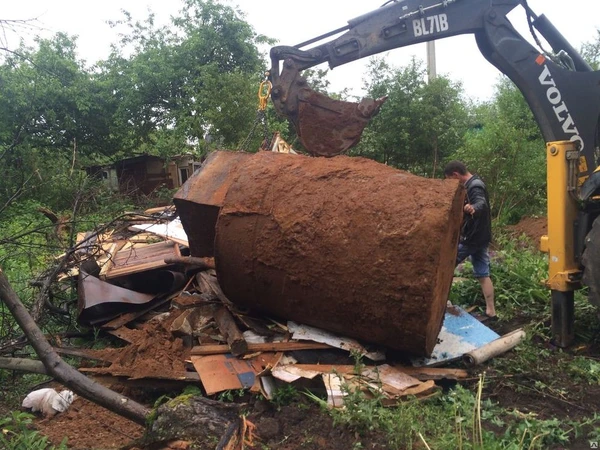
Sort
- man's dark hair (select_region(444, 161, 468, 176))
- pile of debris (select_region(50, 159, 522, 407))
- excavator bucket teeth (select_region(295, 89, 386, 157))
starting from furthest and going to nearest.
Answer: man's dark hair (select_region(444, 161, 468, 176))
excavator bucket teeth (select_region(295, 89, 386, 157))
pile of debris (select_region(50, 159, 522, 407))

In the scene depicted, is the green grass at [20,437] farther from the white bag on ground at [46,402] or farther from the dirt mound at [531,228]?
the dirt mound at [531,228]

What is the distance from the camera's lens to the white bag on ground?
166 inches

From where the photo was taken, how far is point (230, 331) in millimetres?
4480

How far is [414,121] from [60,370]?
1121cm

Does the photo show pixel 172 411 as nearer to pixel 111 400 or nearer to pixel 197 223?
pixel 111 400

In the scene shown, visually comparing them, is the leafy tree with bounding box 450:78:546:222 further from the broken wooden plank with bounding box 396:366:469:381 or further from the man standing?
the broken wooden plank with bounding box 396:366:469:381

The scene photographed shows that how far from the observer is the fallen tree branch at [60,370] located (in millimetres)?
2960

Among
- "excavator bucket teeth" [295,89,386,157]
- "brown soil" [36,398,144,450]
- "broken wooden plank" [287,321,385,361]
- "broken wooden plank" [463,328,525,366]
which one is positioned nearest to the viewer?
"brown soil" [36,398,144,450]

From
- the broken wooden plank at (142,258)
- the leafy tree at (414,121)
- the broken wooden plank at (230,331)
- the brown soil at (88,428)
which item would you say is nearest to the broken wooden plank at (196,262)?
the broken wooden plank at (230,331)

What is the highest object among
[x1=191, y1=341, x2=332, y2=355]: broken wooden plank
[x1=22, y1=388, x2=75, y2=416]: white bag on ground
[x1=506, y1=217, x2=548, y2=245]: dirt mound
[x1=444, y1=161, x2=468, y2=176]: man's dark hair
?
[x1=444, y1=161, x2=468, y2=176]: man's dark hair

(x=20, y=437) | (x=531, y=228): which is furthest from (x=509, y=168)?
(x=20, y=437)

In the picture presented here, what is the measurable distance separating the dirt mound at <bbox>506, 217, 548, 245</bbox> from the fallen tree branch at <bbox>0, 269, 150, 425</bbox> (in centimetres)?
751

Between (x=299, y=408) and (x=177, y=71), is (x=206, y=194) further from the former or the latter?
(x=177, y=71)

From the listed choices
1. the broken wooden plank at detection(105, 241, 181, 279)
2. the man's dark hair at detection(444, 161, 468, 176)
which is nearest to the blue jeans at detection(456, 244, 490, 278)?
the man's dark hair at detection(444, 161, 468, 176)
